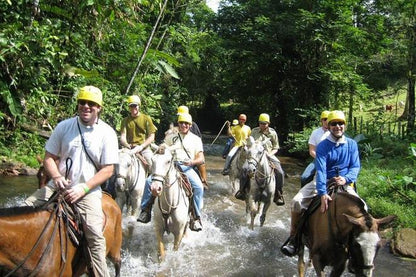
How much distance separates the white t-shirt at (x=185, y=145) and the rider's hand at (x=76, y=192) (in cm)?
326

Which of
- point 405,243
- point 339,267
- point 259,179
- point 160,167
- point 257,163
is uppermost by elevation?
point 160,167

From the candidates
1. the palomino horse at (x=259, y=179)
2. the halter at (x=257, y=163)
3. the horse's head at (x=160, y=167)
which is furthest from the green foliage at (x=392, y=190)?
the horse's head at (x=160, y=167)

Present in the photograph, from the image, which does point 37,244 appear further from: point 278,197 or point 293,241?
point 278,197

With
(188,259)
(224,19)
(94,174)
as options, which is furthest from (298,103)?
(94,174)

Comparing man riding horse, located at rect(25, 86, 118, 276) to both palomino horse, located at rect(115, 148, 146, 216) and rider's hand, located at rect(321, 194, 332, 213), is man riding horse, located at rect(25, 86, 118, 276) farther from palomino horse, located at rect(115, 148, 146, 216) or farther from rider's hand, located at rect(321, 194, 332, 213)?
palomino horse, located at rect(115, 148, 146, 216)

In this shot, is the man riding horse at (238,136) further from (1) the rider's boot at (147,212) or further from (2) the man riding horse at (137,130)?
(1) the rider's boot at (147,212)

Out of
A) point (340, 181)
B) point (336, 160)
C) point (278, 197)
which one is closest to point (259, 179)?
point (278, 197)

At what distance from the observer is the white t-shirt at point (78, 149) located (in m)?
3.87

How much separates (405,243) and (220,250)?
387 centimetres

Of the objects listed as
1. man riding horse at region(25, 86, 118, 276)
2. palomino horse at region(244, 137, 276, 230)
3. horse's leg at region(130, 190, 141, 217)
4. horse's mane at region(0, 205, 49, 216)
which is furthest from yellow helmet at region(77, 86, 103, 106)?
palomino horse at region(244, 137, 276, 230)

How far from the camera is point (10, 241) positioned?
3287 mm

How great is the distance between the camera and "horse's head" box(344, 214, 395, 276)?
4.43 meters

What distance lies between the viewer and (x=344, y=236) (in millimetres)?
4824

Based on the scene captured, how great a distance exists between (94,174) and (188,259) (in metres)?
3.87
